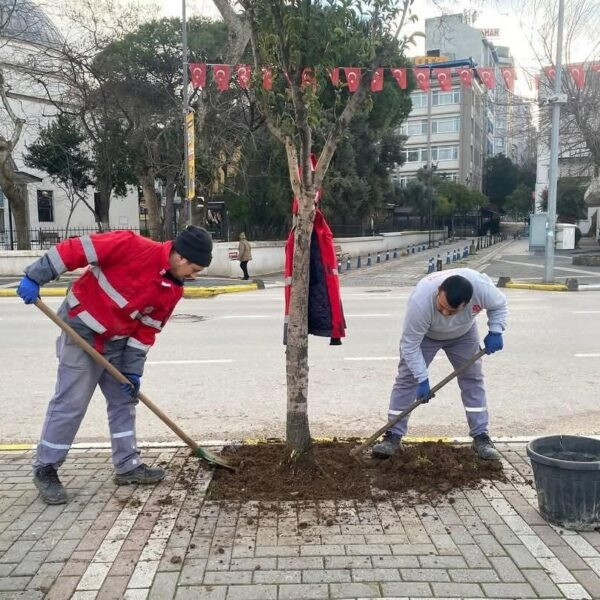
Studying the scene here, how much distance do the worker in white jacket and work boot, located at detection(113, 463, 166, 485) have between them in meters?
1.44

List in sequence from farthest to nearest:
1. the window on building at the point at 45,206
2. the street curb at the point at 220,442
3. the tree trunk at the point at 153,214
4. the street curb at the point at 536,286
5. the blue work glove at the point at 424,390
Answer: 1. the window on building at the point at 45,206
2. the tree trunk at the point at 153,214
3. the street curb at the point at 536,286
4. the street curb at the point at 220,442
5. the blue work glove at the point at 424,390

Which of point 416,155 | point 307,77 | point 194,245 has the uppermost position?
point 416,155

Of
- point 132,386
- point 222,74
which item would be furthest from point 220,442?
point 222,74

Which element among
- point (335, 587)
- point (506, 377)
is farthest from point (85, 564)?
point (506, 377)

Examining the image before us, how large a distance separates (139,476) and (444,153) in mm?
64120

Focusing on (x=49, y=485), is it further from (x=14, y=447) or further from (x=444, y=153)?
(x=444, y=153)

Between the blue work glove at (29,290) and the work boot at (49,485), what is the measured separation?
1.03 metres

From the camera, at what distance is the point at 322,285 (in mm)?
3973

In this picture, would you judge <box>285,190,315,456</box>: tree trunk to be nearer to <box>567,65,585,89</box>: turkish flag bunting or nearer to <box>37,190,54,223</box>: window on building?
<box>567,65,585,89</box>: turkish flag bunting

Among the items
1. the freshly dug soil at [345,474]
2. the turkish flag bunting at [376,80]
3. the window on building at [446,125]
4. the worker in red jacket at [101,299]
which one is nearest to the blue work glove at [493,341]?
the freshly dug soil at [345,474]

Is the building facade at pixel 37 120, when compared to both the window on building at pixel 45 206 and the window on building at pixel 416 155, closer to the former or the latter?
the window on building at pixel 45 206

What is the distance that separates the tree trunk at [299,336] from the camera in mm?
3730

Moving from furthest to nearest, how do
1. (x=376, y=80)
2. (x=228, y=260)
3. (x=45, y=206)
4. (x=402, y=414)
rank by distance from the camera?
A: (x=45, y=206) < (x=228, y=260) < (x=376, y=80) < (x=402, y=414)

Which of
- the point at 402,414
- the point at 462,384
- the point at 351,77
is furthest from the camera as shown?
the point at 351,77
